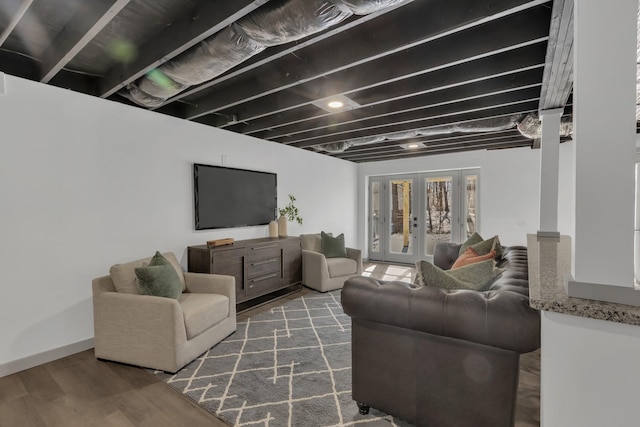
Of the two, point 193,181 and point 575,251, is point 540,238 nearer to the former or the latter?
point 575,251

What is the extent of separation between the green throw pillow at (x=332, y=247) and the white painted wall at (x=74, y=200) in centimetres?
204

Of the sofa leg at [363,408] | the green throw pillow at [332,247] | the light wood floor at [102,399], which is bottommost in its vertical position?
the light wood floor at [102,399]

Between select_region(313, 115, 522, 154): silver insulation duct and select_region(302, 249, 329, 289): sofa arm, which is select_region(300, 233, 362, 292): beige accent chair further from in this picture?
select_region(313, 115, 522, 154): silver insulation duct

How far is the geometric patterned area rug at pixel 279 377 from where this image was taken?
6.31 feet

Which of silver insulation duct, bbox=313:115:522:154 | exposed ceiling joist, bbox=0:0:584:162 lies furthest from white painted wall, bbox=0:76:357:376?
silver insulation duct, bbox=313:115:522:154

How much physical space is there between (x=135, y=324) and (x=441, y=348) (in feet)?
7.56

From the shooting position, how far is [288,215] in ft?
17.1

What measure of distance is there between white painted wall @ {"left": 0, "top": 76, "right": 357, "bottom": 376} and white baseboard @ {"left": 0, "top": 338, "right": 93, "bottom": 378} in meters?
0.03

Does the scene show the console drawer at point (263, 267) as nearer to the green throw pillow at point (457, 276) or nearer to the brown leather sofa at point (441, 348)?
the brown leather sofa at point (441, 348)

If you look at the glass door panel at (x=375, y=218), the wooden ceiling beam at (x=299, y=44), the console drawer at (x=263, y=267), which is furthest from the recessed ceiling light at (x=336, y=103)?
the glass door panel at (x=375, y=218)

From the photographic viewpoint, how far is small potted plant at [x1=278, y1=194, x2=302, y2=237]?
4922 millimetres

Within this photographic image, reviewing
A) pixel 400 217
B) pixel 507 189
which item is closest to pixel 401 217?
pixel 400 217

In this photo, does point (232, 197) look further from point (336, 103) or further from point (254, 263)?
point (336, 103)

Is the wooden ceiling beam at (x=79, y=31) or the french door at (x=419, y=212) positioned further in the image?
the french door at (x=419, y=212)
